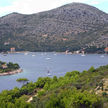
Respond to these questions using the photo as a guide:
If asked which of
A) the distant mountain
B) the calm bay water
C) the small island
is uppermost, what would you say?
the distant mountain

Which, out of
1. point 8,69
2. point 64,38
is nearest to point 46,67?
point 8,69

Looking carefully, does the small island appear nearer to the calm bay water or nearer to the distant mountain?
the calm bay water

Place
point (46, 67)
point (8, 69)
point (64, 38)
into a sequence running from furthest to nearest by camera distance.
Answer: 1. point (64, 38)
2. point (46, 67)
3. point (8, 69)

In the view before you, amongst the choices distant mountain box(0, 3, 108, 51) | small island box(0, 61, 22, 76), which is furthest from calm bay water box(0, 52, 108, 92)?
distant mountain box(0, 3, 108, 51)

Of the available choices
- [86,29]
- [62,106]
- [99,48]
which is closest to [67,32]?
[86,29]

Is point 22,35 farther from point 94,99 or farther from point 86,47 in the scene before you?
point 94,99

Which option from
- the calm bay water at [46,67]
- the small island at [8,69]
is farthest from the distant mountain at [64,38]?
the small island at [8,69]

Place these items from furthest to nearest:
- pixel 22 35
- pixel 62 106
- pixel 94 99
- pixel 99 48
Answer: pixel 22 35
pixel 99 48
pixel 62 106
pixel 94 99

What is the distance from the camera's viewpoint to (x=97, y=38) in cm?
16988

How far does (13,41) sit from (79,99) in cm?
17123

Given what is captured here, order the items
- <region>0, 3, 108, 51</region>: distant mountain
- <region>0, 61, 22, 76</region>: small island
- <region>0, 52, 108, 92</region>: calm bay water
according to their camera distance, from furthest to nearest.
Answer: <region>0, 3, 108, 51</region>: distant mountain < <region>0, 61, 22, 76</region>: small island < <region>0, 52, 108, 92</region>: calm bay water

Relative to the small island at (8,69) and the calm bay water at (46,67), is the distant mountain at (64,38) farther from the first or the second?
the small island at (8,69)

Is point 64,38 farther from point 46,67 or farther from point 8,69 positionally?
point 8,69

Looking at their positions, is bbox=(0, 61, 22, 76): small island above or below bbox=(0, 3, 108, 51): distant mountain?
below
